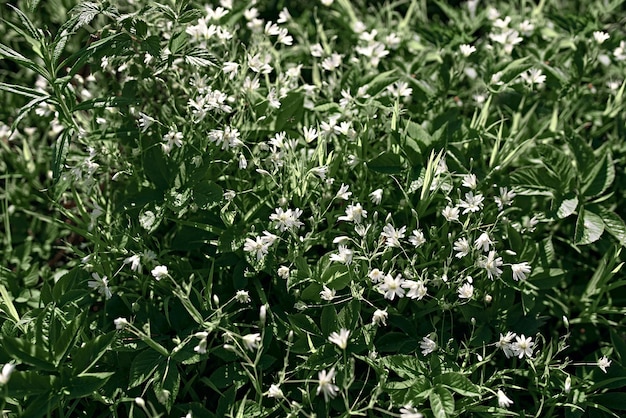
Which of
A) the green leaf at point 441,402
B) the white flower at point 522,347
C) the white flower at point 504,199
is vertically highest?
the white flower at point 504,199

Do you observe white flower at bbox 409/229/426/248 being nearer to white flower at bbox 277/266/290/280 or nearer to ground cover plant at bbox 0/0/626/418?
ground cover plant at bbox 0/0/626/418

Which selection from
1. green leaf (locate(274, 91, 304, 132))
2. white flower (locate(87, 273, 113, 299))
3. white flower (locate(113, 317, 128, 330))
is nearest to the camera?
white flower (locate(113, 317, 128, 330))

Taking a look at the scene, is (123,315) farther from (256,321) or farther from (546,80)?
(546,80)

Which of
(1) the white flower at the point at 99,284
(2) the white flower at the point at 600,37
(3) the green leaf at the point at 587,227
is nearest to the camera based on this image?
(1) the white flower at the point at 99,284

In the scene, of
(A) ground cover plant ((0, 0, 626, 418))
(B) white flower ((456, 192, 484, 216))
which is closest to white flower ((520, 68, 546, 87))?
(A) ground cover plant ((0, 0, 626, 418))

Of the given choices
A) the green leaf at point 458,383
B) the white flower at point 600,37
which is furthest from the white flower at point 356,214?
the white flower at point 600,37

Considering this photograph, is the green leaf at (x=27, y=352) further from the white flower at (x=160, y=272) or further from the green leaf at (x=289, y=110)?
the green leaf at (x=289, y=110)

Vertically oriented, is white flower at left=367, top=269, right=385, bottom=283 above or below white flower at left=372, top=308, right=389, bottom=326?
above

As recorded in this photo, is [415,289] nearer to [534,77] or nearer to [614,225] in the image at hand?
[614,225]

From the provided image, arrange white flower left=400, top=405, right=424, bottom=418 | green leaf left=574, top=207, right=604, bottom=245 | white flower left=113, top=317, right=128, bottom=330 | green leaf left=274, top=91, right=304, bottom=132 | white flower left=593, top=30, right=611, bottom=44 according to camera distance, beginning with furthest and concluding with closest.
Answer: white flower left=593, top=30, right=611, bottom=44 → green leaf left=274, top=91, right=304, bottom=132 → green leaf left=574, top=207, right=604, bottom=245 → white flower left=113, top=317, right=128, bottom=330 → white flower left=400, top=405, right=424, bottom=418
